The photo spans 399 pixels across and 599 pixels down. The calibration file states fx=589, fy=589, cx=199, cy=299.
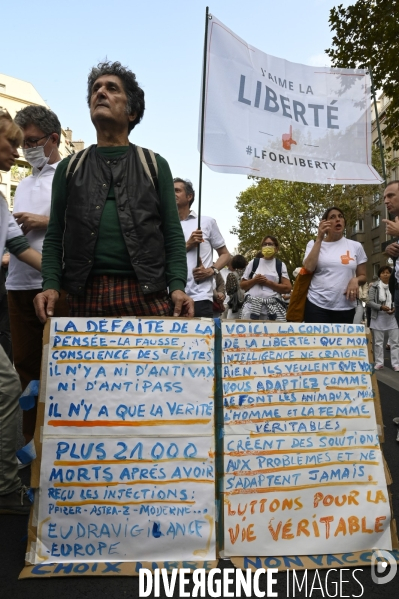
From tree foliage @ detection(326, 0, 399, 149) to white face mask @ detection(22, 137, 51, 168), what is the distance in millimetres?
9809

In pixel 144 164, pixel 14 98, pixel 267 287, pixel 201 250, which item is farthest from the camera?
pixel 14 98

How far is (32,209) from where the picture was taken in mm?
3805

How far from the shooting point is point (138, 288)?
2.82 meters

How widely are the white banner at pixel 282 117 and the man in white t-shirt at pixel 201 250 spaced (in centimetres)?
104

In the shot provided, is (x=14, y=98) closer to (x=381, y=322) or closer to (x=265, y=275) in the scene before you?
(x=381, y=322)

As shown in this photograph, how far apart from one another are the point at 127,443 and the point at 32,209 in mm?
1915

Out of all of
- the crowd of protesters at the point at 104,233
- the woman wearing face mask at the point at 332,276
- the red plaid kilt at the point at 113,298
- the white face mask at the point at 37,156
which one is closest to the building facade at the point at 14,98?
the woman wearing face mask at the point at 332,276

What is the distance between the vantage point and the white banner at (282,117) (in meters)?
4.11

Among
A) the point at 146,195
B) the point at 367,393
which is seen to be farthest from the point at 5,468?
the point at 367,393

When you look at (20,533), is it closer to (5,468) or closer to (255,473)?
(5,468)

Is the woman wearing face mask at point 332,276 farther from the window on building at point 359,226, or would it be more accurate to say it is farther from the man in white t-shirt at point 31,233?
the window on building at point 359,226

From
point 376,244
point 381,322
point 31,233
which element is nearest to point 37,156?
point 31,233

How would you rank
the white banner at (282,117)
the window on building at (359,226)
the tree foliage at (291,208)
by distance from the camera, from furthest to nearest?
the window on building at (359,226) → the tree foliage at (291,208) → the white banner at (282,117)

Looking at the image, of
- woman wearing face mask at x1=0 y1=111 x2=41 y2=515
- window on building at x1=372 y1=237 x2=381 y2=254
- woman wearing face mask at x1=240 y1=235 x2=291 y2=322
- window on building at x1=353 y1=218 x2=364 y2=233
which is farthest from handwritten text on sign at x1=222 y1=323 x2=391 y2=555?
window on building at x1=353 y1=218 x2=364 y2=233
